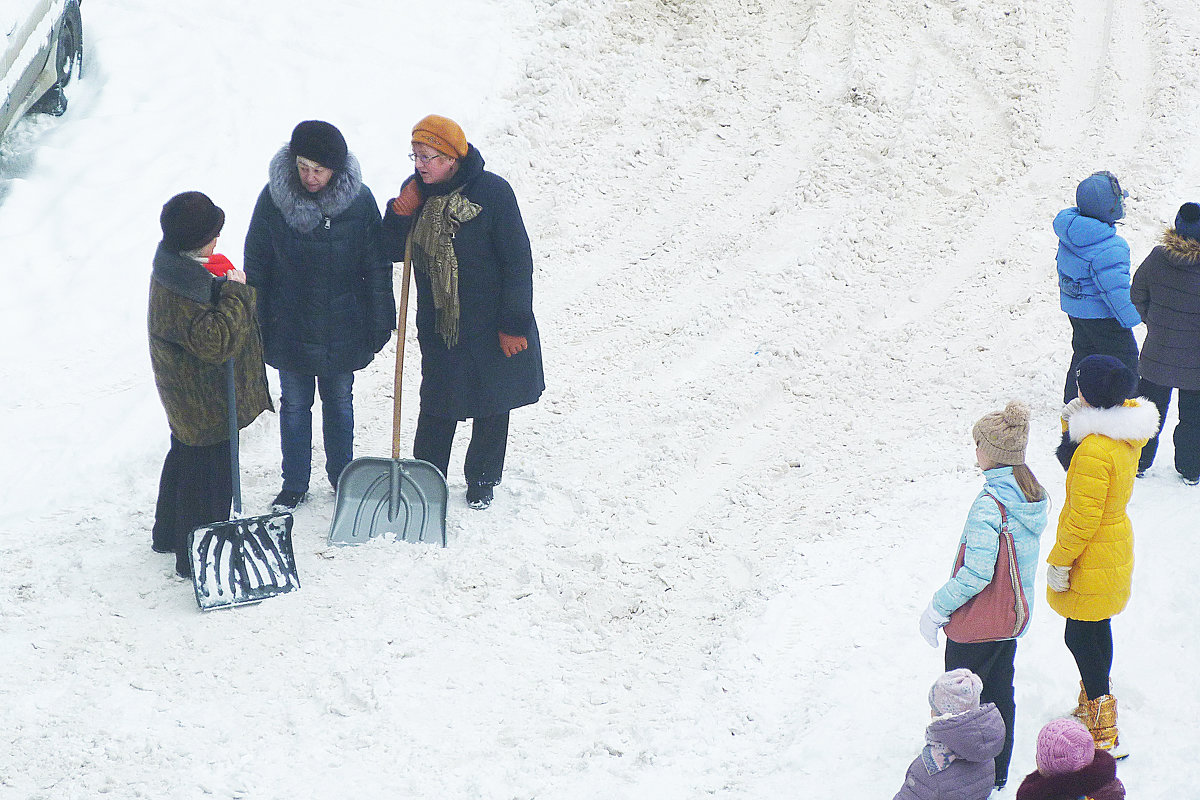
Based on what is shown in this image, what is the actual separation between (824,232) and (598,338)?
1767 millimetres

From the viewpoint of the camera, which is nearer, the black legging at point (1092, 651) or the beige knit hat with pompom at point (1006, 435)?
the beige knit hat with pompom at point (1006, 435)

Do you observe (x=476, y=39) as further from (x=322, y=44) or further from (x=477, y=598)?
(x=477, y=598)

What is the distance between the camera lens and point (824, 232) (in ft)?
25.2

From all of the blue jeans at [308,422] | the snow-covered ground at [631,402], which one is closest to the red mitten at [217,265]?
the blue jeans at [308,422]

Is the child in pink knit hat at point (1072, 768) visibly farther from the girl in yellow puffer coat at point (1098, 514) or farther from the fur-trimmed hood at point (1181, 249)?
the fur-trimmed hood at point (1181, 249)

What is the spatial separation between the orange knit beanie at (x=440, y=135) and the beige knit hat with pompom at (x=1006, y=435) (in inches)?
99.8

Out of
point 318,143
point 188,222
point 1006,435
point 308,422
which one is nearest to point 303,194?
point 318,143

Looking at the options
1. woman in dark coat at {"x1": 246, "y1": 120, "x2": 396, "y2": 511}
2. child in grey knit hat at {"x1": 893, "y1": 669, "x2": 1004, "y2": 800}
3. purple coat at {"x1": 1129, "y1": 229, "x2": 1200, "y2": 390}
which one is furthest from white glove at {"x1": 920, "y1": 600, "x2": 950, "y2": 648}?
woman in dark coat at {"x1": 246, "y1": 120, "x2": 396, "y2": 511}

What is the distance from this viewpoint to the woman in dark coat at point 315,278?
5.04m

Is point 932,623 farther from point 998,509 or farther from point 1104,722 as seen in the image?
point 1104,722

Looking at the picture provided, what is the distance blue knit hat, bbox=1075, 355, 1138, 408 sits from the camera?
3861mm

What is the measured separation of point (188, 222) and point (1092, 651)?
A: 3.68m

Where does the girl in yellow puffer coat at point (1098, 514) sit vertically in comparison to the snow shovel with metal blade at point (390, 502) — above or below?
above

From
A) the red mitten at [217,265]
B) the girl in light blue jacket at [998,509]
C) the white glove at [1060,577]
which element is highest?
the red mitten at [217,265]
